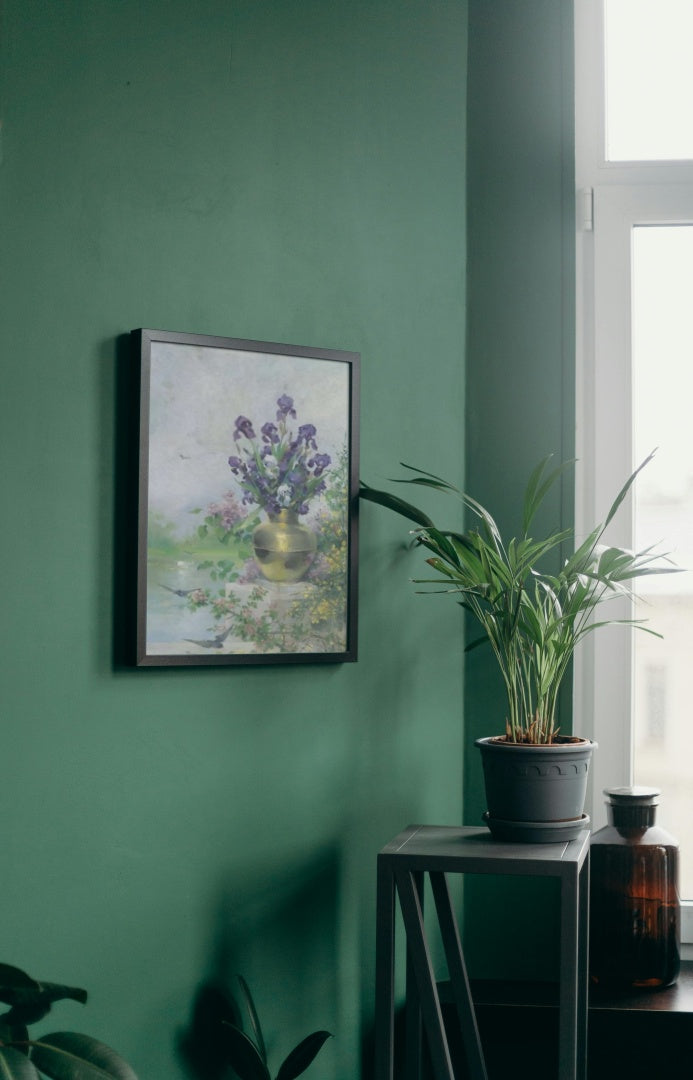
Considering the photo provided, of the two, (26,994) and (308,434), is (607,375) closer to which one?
(308,434)

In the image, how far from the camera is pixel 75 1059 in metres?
1.31

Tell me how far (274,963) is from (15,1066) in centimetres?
98

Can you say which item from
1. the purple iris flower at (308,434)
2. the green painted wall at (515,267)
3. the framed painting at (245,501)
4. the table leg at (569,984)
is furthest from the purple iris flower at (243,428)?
the table leg at (569,984)

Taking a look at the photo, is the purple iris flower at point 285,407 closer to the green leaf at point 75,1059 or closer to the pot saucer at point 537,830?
the pot saucer at point 537,830

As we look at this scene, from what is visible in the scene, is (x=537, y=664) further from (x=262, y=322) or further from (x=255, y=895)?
(x=262, y=322)

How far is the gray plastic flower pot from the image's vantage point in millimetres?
2043

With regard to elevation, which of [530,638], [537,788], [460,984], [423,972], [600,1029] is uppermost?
[530,638]

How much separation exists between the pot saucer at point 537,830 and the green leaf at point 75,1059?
95 centimetres

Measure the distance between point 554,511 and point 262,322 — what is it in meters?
0.86

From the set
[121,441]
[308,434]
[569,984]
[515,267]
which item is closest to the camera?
[569,984]

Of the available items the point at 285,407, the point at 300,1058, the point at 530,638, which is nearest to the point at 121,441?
the point at 285,407

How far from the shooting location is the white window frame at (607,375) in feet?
8.52

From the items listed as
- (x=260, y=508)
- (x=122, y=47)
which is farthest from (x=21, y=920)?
(x=122, y=47)

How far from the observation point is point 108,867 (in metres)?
1.96
